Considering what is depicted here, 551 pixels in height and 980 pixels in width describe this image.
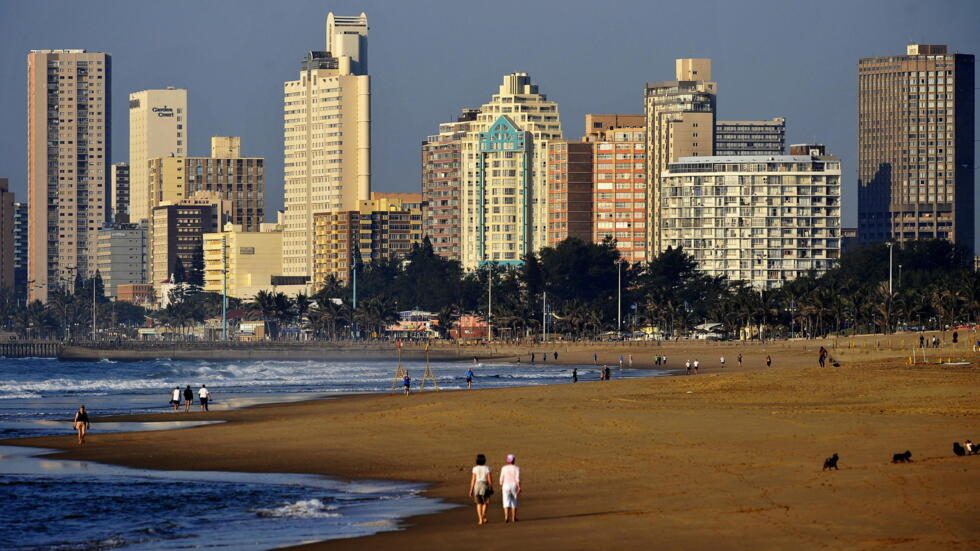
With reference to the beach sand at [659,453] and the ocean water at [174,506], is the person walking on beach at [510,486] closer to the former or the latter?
the beach sand at [659,453]

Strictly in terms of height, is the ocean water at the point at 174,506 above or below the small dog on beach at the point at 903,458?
below

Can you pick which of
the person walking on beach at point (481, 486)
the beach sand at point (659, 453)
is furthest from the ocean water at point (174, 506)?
the person walking on beach at point (481, 486)

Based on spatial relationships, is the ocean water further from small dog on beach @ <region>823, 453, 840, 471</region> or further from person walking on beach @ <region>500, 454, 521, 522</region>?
small dog on beach @ <region>823, 453, 840, 471</region>

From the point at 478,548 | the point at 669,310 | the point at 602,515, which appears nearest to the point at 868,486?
the point at 602,515

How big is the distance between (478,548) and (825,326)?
462ft

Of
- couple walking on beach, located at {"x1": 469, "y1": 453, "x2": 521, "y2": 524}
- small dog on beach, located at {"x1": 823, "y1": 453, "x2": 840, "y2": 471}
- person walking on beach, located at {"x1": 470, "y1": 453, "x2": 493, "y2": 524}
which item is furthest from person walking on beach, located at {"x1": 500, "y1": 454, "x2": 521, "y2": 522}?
small dog on beach, located at {"x1": 823, "y1": 453, "x2": 840, "y2": 471}

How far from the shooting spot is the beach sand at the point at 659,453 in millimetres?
29547

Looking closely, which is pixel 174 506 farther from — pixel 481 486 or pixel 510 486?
pixel 510 486

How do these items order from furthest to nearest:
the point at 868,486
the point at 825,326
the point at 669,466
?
the point at 825,326
the point at 669,466
the point at 868,486

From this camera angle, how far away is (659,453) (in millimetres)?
42062

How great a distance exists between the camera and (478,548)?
94.8 ft

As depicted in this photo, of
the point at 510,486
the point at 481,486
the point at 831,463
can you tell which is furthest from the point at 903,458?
the point at 481,486

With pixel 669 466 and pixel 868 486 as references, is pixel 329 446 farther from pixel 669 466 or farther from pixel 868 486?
pixel 868 486

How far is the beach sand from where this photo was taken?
2955cm
